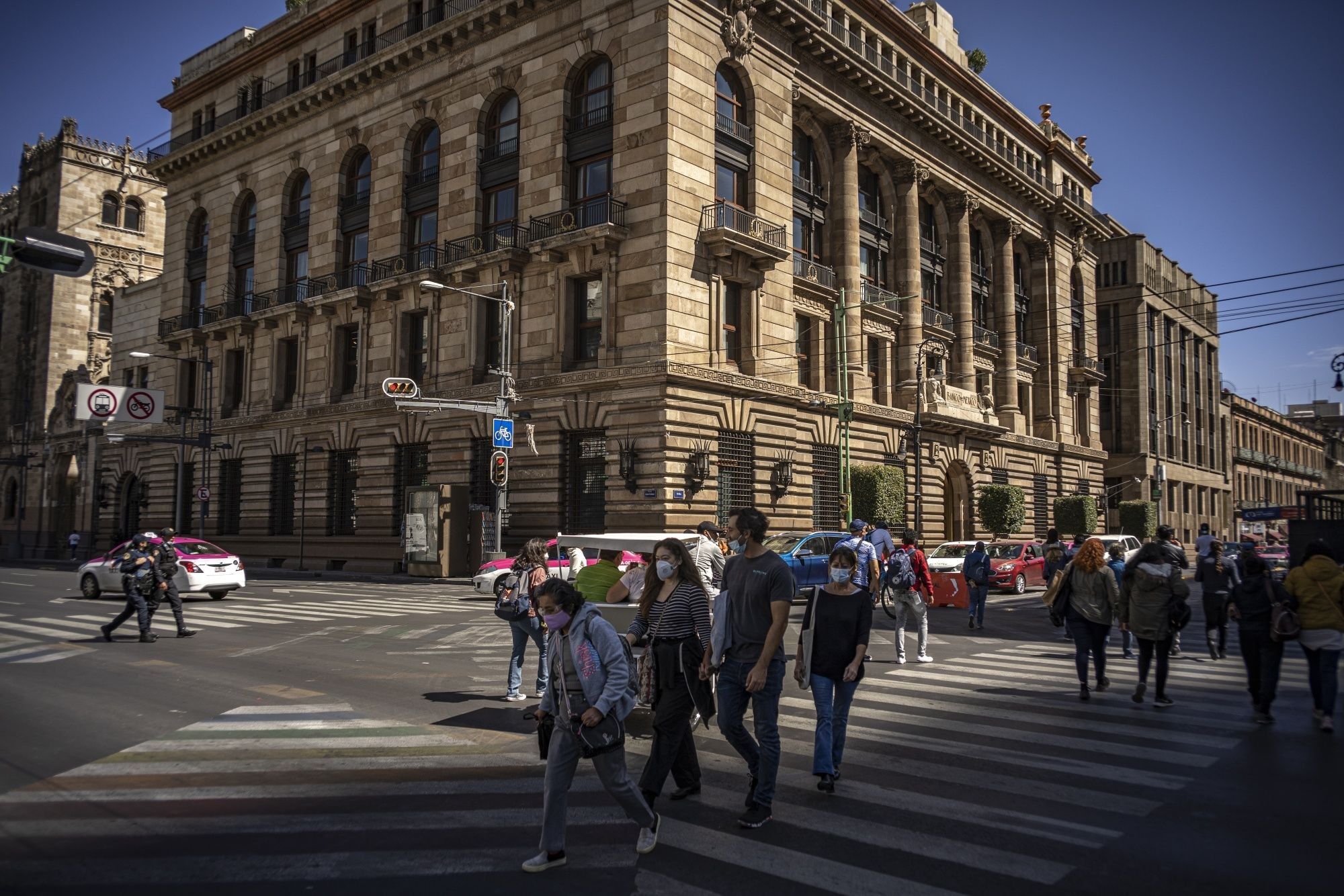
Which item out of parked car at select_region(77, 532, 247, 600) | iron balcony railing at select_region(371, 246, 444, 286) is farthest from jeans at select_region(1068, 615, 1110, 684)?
iron balcony railing at select_region(371, 246, 444, 286)

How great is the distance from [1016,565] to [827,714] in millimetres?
24395

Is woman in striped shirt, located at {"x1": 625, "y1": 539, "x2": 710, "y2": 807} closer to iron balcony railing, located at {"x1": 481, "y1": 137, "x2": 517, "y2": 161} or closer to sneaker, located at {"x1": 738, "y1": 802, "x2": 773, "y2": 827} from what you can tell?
sneaker, located at {"x1": 738, "y1": 802, "x2": 773, "y2": 827}

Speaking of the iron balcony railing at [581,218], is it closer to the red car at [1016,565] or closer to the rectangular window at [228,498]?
the red car at [1016,565]

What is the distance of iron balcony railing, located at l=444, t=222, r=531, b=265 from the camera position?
3097 cm

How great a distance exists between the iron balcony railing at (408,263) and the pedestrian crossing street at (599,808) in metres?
26.5

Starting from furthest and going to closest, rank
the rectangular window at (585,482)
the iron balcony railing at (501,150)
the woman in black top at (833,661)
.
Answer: the iron balcony railing at (501,150)
the rectangular window at (585,482)
the woman in black top at (833,661)

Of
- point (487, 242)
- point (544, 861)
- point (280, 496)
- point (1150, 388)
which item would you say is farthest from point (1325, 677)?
point (1150, 388)

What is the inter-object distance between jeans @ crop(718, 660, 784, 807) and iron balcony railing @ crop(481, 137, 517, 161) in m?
29.5

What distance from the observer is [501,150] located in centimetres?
3309

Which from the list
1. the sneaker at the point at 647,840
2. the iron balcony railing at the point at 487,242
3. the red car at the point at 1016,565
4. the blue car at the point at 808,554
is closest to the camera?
the sneaker at the point at 647,840

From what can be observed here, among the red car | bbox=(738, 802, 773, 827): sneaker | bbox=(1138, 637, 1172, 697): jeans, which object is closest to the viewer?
bbox=(738, 802, 773, 827): sneaker

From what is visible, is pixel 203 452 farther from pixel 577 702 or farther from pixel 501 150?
pixel 577 702

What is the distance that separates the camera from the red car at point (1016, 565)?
28.4 meters

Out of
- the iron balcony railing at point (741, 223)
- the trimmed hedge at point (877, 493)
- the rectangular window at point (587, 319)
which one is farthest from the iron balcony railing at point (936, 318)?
the rectangular window at point (587, 319)
